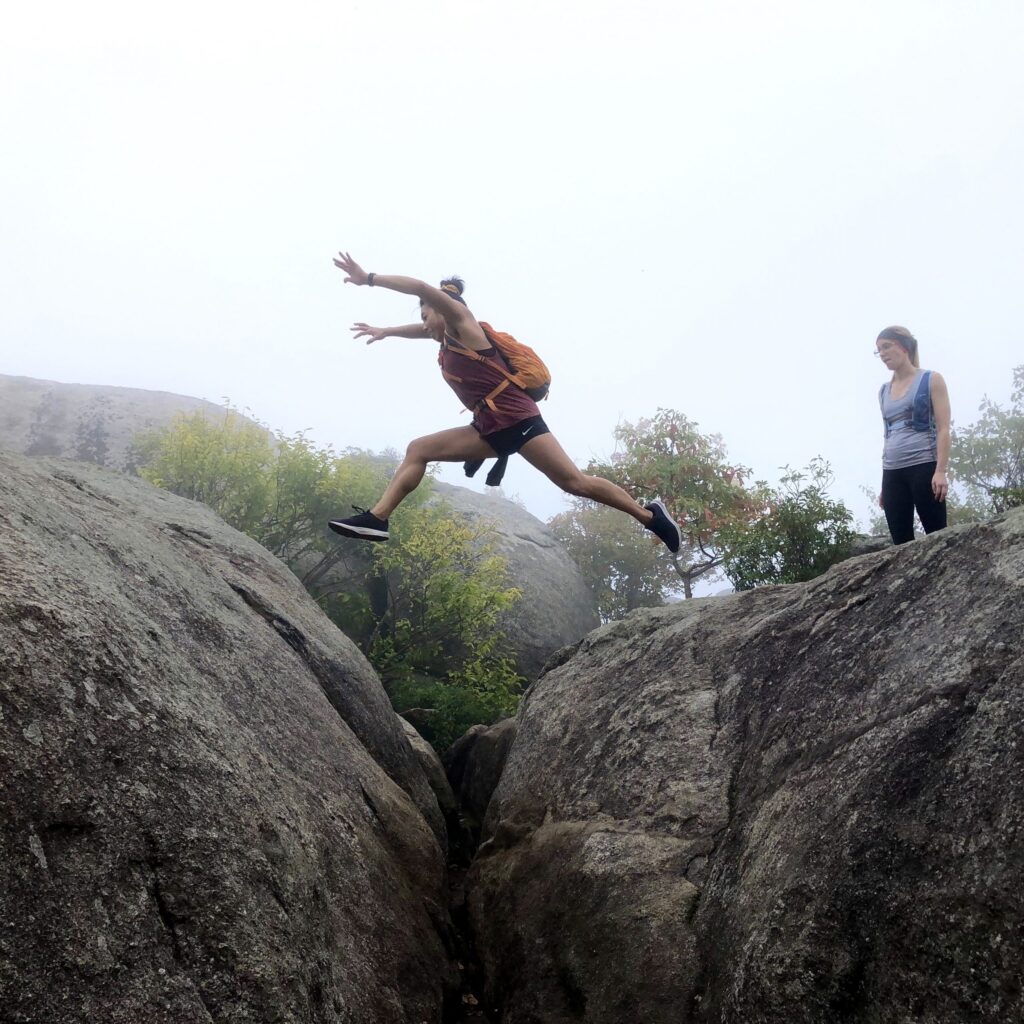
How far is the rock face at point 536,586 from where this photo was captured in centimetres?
2542

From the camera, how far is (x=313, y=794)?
5.23m

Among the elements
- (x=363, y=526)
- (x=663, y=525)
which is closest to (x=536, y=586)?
(x=663, y=525)

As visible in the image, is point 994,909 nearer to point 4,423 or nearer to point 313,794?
point 313,794

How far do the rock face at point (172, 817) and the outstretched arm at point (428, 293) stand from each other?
2.65 m

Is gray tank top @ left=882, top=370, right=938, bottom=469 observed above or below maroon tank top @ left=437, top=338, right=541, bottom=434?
above

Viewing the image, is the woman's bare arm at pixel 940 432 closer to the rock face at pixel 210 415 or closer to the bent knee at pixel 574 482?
the bent knee at pixel 574 482

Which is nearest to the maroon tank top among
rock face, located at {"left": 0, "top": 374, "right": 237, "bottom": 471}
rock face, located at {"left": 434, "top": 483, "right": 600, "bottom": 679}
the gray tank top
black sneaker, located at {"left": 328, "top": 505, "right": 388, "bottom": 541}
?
black sneaker, located at {"left": 328, "top": 505, "right": 388, "bottom": 541}

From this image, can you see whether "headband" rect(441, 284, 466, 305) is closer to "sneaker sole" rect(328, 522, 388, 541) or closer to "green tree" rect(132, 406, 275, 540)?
"sneaker sole" rect(328, 522, 388, 541)

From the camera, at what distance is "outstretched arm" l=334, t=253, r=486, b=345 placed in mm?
6162

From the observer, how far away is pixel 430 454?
699 cm

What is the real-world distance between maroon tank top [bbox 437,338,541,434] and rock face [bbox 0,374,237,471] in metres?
27.4

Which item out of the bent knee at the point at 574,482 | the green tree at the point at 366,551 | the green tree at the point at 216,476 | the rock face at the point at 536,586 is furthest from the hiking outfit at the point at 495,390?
the green tree at the point at 216,476

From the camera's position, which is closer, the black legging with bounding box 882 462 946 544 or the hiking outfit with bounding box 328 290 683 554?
the hiking outfit with bounding box 328 290 683 554

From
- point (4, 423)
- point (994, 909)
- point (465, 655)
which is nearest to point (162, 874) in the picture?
point (994, 909)
